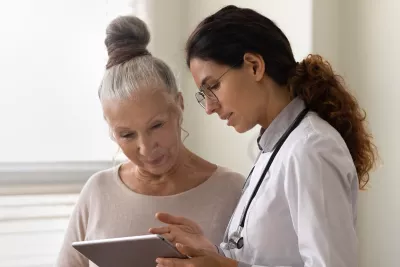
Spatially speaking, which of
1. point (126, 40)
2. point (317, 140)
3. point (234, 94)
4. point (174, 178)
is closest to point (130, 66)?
point (126, 40)

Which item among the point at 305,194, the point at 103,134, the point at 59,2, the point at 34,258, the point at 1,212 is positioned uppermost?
the point at 59,2

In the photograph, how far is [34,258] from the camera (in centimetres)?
253

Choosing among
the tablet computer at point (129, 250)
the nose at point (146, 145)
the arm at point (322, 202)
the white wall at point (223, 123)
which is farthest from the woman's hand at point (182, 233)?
the white wall at point (223, 123)

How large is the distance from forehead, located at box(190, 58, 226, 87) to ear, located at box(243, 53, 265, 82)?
0.06 meters

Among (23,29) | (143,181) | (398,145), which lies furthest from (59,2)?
(398,145)

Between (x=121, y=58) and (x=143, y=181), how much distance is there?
39 cm

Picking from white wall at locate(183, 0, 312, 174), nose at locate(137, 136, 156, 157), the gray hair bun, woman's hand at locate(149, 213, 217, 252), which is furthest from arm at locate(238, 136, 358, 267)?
white wall at locate(183, 0, 312, 174)

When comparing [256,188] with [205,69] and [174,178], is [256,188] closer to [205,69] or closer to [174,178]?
[205,69]

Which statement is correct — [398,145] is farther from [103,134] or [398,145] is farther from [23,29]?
[23,29]

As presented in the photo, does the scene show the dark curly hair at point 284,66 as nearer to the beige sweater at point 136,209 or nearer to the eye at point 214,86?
the eye at point 214,86

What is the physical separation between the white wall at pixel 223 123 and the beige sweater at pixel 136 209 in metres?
0.65

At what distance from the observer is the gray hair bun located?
2.04 metres

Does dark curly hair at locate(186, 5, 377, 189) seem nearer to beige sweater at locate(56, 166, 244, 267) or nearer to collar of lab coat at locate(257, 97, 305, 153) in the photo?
collar of lab coat at locate(257, 97, 305, 153)

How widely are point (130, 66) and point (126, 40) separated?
11cm
